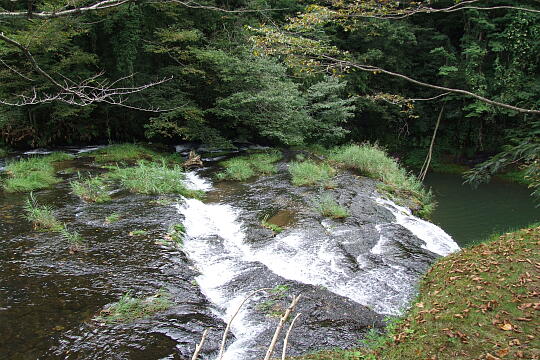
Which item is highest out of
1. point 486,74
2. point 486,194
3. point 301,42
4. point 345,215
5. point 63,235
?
point 301,42

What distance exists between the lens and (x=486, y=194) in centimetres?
1681

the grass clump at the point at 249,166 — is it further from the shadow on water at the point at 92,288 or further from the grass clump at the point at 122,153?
the shadow on water at the point at 92,288

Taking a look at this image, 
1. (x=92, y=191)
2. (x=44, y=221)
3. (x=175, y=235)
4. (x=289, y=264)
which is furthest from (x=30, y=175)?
(x=289, y=264)

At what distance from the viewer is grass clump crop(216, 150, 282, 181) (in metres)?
11.7

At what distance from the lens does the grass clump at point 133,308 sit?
454cm

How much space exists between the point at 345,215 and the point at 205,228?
10.2 feet

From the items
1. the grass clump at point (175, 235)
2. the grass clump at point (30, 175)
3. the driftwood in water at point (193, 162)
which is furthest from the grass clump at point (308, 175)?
the grass clump at point (30, 175)

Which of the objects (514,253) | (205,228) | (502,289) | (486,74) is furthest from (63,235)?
(486,74)

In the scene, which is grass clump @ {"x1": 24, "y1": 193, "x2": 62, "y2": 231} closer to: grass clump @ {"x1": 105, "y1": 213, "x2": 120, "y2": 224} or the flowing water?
the flowing water

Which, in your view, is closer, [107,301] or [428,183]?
[107,301]

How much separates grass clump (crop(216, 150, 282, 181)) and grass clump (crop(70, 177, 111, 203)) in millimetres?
3519

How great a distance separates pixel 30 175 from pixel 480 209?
15276 millimetres

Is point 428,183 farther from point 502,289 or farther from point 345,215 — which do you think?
point 502,289

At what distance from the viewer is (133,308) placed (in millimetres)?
4730
